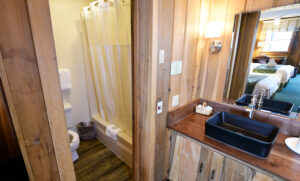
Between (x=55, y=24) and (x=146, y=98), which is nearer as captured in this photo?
(x=146, y=98)

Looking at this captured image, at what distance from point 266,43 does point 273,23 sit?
0.16 metres

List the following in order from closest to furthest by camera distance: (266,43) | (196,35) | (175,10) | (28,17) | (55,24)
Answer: (28,17)
(175,10)
(266,43)
(196,35)
(55,24)

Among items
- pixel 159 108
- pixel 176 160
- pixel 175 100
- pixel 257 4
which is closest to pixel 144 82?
pixel 159 108

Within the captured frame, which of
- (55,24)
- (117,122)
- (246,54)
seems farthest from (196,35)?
(55,24)

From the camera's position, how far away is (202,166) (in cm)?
127

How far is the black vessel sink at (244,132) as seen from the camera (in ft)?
3.37

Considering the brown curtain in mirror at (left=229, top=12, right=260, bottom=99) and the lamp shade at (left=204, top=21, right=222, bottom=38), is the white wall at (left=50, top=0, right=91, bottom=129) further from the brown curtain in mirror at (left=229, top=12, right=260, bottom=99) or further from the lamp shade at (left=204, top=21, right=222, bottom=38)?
the brown curtain in mirror at (left=229, top=12, right=260, bottom=99)

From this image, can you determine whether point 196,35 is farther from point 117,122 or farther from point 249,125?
point 117,122

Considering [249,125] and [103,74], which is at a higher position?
[103,74]

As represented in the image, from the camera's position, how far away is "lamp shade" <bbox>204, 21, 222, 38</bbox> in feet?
4.70

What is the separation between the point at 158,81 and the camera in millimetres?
1249

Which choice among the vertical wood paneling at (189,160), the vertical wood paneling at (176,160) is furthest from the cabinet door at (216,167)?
the vertical wood paneling at (176,160)

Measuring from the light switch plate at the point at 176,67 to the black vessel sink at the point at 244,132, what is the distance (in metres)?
0.51

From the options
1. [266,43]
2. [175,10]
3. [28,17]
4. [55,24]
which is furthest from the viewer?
[55,24]
